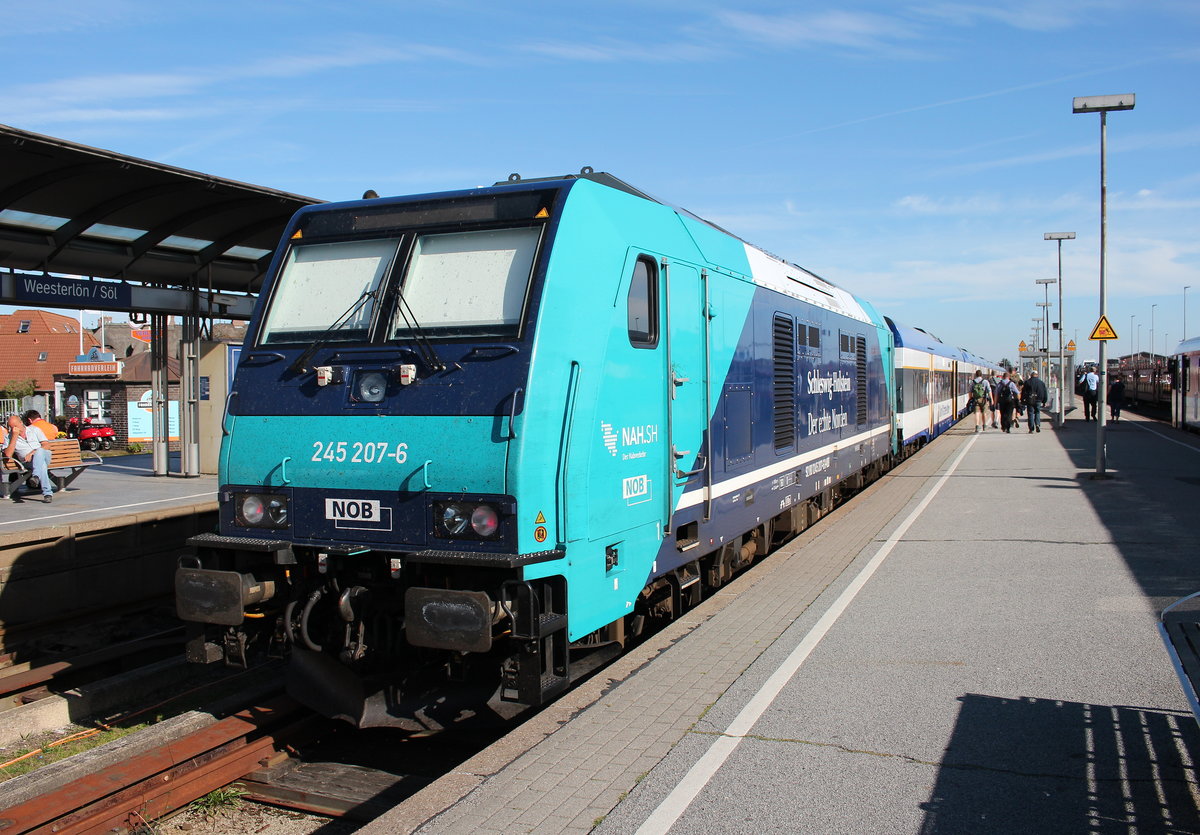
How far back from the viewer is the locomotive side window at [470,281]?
540cm

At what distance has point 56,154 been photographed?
10.6m

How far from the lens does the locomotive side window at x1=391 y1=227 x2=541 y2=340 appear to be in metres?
5.40

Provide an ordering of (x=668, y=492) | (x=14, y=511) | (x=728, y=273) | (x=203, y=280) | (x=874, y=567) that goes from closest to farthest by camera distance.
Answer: (x=668, y=492)
(x=728, y=273)
(x=874, y=567)
(x=14, y=511)
(x=203, y=280)

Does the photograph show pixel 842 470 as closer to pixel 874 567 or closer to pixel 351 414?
pixel 874 567

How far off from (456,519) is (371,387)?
100cm

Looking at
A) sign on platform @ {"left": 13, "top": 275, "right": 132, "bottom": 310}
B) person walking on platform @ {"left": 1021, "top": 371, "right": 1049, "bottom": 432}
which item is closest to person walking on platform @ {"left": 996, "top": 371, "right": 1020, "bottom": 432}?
person walking on platform @ {"left": 1021, "top": 371, "right": 1049, "bottom": 432}

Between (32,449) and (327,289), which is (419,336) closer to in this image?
(327,289)

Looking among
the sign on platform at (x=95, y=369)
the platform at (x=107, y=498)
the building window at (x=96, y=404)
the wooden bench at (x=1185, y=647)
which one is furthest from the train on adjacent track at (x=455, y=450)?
the sign on platform at (x=95, y=369)

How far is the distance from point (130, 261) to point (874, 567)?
37.2 feet

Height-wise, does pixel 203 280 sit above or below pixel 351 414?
above

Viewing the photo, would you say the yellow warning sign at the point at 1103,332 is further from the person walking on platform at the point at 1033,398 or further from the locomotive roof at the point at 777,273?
the person walking on platform at the point at 1033,398

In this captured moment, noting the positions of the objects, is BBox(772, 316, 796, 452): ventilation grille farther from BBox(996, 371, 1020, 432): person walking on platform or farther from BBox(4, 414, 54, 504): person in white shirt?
BBox(996, 371, 1020, 432): person walking on platform

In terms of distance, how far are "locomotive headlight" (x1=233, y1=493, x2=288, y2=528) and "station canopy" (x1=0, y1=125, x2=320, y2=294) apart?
654cm

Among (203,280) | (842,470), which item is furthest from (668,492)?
(203,280)
